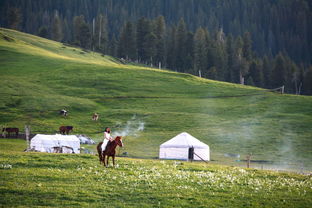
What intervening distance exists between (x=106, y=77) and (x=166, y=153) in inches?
1872

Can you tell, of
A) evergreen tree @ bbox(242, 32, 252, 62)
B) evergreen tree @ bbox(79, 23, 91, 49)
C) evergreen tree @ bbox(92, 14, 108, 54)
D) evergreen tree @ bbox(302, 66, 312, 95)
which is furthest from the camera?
evergreen tree @ bbox(242, 32, 252, 62)

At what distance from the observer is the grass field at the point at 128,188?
47.5ft

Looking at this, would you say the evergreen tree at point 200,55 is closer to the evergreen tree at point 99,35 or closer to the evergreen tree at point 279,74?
the evergreen tree at point 279,74

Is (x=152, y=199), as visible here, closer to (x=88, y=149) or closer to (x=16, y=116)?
(x=88, y=149)

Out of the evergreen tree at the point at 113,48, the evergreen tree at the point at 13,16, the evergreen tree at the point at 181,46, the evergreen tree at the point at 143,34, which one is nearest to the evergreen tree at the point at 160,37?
the evergreen tree at the point at 143,34

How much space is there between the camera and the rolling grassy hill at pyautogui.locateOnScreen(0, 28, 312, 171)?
52.8 m

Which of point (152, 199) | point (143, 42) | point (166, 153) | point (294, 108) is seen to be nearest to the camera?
point (152, 199)

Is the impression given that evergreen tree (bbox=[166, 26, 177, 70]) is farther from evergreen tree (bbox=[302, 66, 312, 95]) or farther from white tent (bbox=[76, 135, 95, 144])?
white tent (bbox=[76, 135, 95, 144])

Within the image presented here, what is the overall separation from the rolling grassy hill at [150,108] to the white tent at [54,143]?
585 cm

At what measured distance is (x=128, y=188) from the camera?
16297 mm

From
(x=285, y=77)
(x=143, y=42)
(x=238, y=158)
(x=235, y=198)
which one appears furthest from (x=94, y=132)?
(x=285, y=77)

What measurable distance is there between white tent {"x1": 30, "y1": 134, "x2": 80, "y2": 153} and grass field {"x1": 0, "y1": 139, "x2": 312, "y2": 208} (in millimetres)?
21475

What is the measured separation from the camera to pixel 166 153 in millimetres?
44062

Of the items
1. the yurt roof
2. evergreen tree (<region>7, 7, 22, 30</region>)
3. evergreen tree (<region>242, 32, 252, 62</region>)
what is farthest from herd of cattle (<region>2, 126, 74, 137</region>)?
evergreen tree (<region>7, 7, 22, 30</region>)
